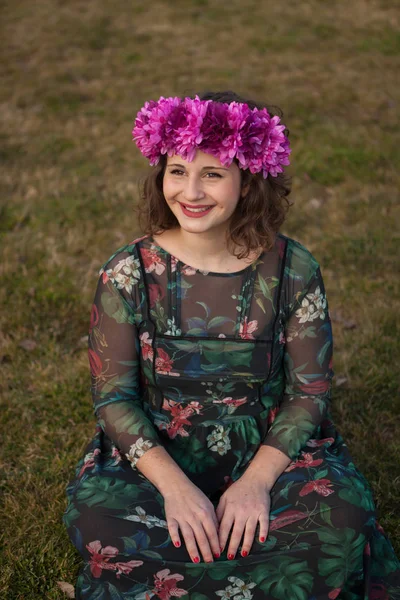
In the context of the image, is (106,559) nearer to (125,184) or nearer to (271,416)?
(271,416)

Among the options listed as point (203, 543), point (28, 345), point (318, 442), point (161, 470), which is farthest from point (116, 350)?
point (28, 345)

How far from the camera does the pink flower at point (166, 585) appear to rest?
2.46m

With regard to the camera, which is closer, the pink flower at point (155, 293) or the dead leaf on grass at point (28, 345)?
the pink flower at point (155, 293)

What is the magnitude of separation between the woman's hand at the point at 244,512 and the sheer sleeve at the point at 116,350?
0.39 meters

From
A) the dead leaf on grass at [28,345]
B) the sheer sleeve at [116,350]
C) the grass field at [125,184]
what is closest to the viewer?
the sheer sleeve at [116,350]

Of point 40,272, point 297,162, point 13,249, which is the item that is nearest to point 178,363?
point 40,272

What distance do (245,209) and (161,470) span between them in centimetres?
110

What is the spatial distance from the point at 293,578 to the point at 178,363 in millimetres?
923

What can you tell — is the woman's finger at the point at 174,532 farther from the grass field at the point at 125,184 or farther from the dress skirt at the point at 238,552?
the grass field at the point at 125,184

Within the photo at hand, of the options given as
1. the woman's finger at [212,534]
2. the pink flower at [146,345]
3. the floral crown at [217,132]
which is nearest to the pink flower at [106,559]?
the woman's finger at [212,534]

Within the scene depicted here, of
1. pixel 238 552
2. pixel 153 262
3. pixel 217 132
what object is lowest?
pixel 238 552

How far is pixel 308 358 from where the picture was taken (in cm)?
286

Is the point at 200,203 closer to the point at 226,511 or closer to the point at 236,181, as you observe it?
the point at 236,181

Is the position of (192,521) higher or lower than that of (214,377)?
lower
